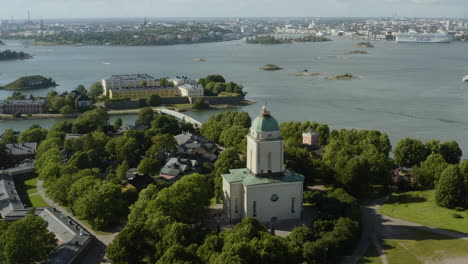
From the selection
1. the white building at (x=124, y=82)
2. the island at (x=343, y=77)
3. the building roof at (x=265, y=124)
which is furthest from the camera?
the island at (x=343, y=77)

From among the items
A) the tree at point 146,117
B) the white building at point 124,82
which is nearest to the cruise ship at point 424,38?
the white building at point 124,82

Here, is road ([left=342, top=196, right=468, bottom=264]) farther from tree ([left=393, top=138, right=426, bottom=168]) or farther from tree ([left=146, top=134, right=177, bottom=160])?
tree ([left=146, top=134, right=177, bottom=160])

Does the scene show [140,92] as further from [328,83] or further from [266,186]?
[266,186]

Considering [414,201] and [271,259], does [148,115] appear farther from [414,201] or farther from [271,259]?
[271,259]

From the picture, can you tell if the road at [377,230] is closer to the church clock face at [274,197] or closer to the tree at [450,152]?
the church clock face at [274,197]

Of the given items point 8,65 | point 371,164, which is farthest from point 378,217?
point 8,65

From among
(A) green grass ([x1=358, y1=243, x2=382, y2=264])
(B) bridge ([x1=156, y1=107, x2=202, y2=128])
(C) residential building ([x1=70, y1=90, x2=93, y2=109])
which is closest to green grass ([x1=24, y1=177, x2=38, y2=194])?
(B) bridge ([x1=156, y1=107, x2=202, y2=128])
